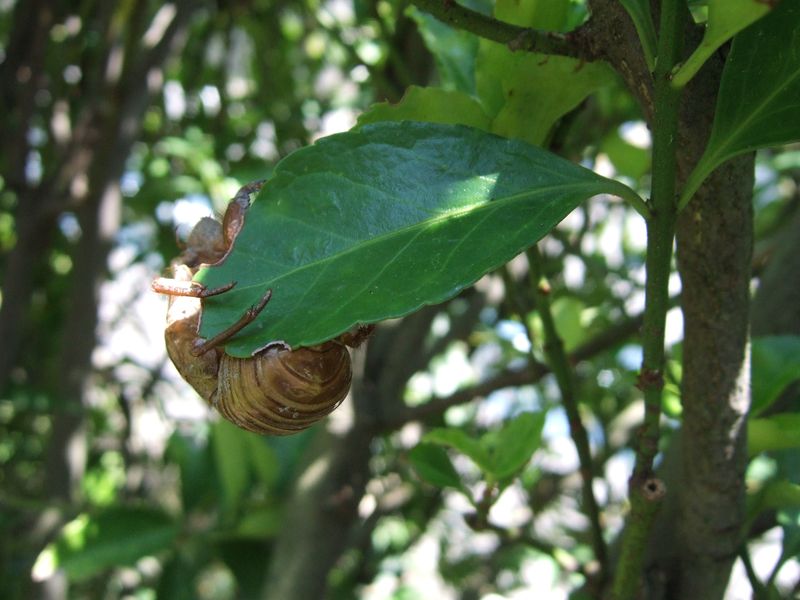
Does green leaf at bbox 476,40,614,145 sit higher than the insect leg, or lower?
higher

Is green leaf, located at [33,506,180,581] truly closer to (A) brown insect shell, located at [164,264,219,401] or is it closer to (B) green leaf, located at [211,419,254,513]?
(B) green leaf, located at [211,419,254,513]

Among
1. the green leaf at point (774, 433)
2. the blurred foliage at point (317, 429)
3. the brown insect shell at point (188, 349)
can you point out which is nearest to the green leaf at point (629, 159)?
the blurred foliage at point (317, 429)

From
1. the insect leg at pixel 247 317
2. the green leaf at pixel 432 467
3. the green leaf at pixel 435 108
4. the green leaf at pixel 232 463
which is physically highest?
the green leaf at pixel 232 463

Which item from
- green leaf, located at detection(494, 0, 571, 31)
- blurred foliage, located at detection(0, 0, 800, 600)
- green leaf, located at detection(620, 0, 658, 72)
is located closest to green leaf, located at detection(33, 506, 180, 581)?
blurred foliage, located at detection(0, 0, 800, 600)

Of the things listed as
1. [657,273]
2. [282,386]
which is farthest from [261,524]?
[657,273]

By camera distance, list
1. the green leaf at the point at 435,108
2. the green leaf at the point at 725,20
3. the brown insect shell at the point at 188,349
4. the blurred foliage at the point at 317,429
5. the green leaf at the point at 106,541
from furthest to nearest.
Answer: the green leaf at the point at 106,541, the blurred foliage at the point at 317,429, the brown insect shell at the point at 188,349, the green leaf at the point at 435,108, the green leaf at the point at 725,20

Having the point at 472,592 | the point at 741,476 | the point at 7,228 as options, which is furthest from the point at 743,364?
the point at 7,228

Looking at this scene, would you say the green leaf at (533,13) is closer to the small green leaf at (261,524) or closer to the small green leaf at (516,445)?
the small green leaf at (516,445)
